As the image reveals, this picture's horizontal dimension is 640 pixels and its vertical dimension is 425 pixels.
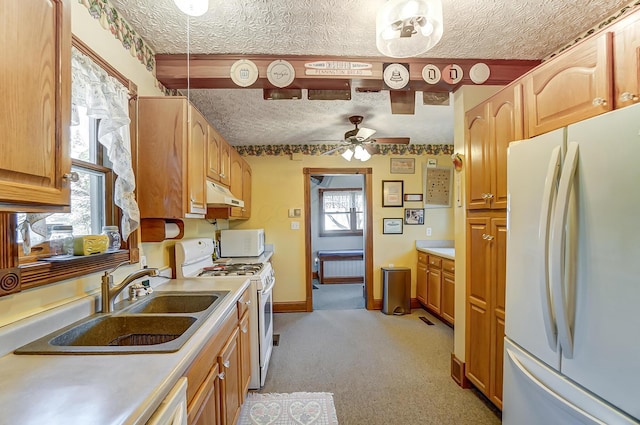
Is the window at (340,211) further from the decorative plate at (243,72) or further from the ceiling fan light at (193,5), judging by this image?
the ceiling fan light at (193,5)

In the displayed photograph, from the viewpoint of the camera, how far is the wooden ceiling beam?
184cm

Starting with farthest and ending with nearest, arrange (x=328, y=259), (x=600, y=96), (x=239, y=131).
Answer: (x=328, y=259) → (x=239, y=131) → (x=600, y=96)

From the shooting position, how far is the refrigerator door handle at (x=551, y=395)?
3.06ft

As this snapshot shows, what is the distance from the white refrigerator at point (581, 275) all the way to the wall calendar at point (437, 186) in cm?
272

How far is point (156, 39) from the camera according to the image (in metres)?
1.68

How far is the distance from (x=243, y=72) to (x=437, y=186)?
3.12m

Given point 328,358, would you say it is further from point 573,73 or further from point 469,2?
point 469,2

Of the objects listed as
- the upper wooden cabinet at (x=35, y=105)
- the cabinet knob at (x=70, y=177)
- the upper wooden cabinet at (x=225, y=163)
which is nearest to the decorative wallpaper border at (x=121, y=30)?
the upper wooden cabinet at (x=35, y=105)

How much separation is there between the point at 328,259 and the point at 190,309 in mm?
4085

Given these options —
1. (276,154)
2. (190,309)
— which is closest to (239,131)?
(276,154)

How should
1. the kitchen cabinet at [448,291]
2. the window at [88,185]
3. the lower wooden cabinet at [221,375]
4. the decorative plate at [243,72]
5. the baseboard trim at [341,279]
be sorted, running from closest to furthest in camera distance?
the lower wooden cabinet at [221,375], the window at [88,185], the decorative plate at [243,72], the kitchen cabinet at [448,291], the baseboard trim at [341,279]

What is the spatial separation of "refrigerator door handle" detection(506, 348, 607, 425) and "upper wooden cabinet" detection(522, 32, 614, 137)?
112cm

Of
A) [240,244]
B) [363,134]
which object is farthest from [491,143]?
[240,244]

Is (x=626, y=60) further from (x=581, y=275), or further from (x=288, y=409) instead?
(x=288, y=409)
